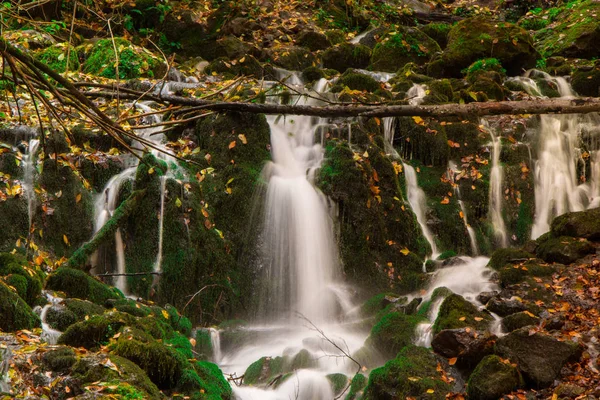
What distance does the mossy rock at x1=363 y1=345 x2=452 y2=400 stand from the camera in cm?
576

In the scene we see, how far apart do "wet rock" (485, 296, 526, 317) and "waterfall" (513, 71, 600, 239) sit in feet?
12.3

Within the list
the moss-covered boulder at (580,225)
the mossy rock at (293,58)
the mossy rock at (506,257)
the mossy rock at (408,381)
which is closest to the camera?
the mossy rock at (408,381)

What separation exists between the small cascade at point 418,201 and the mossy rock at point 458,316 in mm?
2714

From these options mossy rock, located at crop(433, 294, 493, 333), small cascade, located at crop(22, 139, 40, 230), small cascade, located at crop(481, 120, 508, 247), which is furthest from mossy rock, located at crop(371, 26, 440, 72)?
mossy rock, located at crop(433, 294, 493, 333)

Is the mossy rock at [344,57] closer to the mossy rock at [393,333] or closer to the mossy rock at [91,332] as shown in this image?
the mossy rock at [393,333]

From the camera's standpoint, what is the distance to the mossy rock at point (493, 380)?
17.7 ft

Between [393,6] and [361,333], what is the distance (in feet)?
47.0

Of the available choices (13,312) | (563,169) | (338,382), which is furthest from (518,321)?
(563,169)

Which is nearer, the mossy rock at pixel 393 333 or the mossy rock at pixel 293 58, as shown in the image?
the mossy rock at pixel 393 333

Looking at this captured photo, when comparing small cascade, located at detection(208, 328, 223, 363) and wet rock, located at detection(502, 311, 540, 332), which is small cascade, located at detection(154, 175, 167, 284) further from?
wet rock, located at detection(502, 311, 540, 332)

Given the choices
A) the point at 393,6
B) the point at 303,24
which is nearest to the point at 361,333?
the point at 303,24

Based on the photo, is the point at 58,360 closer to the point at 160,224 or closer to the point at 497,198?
the point at 160,224

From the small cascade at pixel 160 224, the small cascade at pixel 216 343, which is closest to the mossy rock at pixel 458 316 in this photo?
the small cascade at pixel 216 343

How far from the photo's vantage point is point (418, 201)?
10172mm
